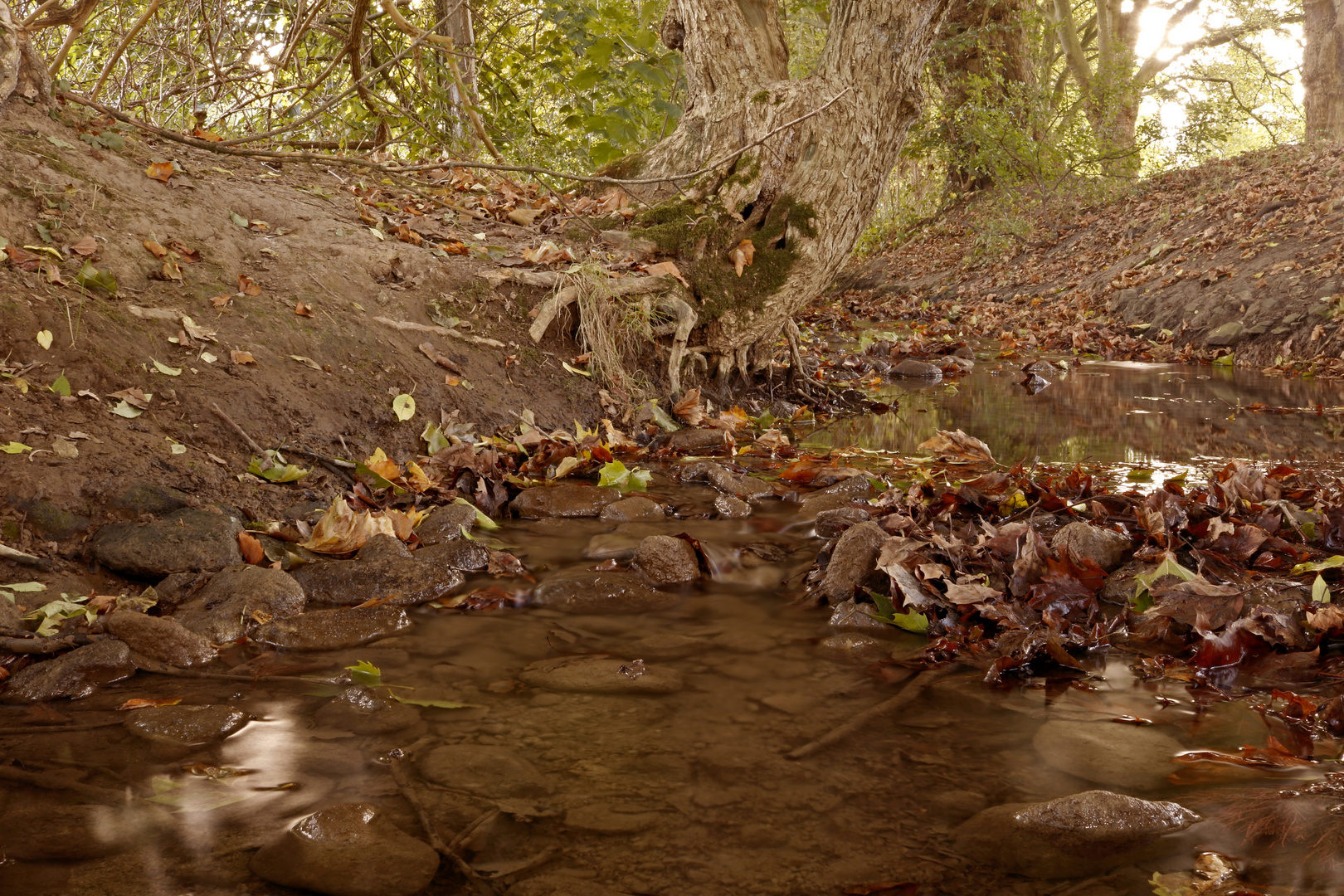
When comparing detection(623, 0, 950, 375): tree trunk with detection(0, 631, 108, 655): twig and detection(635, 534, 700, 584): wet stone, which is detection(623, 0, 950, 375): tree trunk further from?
detection(0, 631, 108, 655): twig

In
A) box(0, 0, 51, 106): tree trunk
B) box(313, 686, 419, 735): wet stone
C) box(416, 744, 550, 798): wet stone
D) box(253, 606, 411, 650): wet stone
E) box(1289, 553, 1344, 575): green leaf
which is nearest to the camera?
box(416, 744, 550, 798): wet stone

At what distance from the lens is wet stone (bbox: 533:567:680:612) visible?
3.12 meters

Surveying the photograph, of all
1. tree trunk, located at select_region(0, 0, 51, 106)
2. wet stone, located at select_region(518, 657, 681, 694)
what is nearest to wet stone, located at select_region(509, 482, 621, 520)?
wet stone, located at select_region(518, 657, 681, 694)

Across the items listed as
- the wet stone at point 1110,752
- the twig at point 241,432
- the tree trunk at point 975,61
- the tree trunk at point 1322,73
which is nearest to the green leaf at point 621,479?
the twig at point 241,432

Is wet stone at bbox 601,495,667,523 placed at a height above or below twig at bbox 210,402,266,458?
below

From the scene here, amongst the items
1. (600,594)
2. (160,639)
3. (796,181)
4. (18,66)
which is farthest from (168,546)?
(796,181)

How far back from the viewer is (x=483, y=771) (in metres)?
2.06

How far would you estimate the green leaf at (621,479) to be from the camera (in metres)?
4.53

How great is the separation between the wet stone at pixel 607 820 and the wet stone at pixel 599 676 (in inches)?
21.7

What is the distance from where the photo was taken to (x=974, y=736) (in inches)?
87.2

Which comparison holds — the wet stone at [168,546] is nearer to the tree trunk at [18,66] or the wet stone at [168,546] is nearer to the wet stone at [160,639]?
the wet stone at [160,639]

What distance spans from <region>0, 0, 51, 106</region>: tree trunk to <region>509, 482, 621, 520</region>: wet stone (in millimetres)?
3605

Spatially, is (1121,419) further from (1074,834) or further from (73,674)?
(73,674)

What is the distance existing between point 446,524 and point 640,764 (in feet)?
6.09
